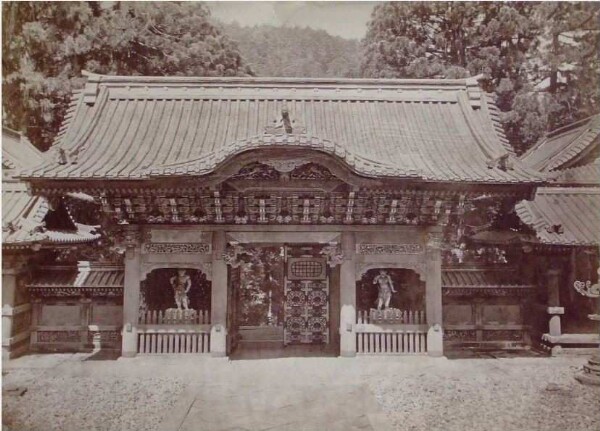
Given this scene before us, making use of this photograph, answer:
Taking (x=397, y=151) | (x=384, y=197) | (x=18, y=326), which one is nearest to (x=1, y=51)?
(x=18, y=326)

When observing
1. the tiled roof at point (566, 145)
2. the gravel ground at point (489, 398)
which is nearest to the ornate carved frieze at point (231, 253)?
the gravel ground at point (489, 398)

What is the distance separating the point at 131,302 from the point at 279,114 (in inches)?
142

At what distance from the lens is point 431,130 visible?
351 inches

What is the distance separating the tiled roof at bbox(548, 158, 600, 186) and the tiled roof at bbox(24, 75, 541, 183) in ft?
5.09

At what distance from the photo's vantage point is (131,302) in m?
7.73

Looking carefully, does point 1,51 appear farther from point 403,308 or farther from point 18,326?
point 403,308

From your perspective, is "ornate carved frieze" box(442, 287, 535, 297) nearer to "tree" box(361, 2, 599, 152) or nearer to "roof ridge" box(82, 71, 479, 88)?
"tree" box(361, 2, 599, 152)

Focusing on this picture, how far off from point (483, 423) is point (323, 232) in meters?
3.54

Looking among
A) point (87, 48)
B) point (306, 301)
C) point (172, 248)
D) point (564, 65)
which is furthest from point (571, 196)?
point (87, 48)

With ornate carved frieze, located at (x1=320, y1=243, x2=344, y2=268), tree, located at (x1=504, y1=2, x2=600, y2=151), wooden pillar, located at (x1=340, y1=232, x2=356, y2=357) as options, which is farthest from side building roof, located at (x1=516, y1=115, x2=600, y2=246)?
ornate carved frieze, located at (x1=320, y1=243, x2=344, y2=268)

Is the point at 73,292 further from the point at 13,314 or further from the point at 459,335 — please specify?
the point at 459,335

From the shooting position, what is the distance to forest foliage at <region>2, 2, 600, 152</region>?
714 centimetres

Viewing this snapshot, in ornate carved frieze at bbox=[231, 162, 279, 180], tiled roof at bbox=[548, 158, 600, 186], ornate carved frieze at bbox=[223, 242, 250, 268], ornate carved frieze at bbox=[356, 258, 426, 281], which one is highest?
tiled roof at bbox=[548, 158, 600, 186]

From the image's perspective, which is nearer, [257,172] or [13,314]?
[257,172]
